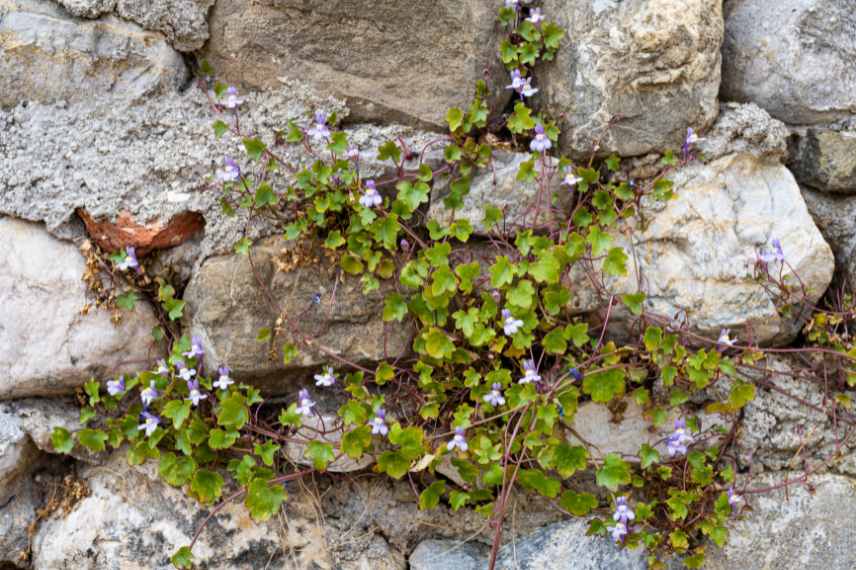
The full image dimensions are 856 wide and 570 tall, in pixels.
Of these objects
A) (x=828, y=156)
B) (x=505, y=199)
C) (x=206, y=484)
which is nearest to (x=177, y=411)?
(x=206, y=484)

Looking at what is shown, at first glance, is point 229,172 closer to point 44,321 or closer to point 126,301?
point 126,301

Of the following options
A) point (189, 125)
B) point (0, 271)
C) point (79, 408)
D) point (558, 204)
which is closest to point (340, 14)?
point (189, 125)

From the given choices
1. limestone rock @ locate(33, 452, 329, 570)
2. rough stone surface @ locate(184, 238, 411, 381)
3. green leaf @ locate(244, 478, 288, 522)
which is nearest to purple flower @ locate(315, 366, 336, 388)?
rough stone surface @ locate(184, 238, 411, 381)

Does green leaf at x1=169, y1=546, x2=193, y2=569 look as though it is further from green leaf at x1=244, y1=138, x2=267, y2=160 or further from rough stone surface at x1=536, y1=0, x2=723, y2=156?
rough stone surface at x1=536, y1=0, x2=723, y2=156

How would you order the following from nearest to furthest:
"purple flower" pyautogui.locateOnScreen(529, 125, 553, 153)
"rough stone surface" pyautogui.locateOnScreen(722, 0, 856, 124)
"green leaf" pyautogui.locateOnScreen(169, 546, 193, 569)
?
1. "green leaf" pyautogui.locateOnScreen(169, 546, 193, 569)
2. "purple flower" pyautogui.locateOnScreen(529, 125, 553, 153)
3. "rough stone surface" pyautogui.locateOnScreen(722, 0, 856, 124)

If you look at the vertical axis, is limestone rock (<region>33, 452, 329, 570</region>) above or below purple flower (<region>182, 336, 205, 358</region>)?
below

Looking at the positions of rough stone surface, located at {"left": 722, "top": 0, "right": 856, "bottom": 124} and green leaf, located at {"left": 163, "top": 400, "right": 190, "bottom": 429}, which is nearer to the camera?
green leaf, located at {"left": 163, "top": 400, "right": 190, "bottom": 429}

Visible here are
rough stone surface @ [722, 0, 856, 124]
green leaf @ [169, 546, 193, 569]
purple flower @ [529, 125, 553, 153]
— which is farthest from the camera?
rough stone surface @ [722, 0, 856, 124]
